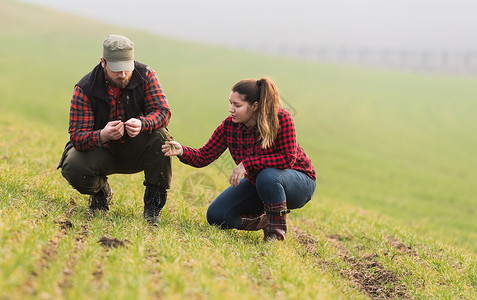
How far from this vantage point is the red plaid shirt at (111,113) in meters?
5.23

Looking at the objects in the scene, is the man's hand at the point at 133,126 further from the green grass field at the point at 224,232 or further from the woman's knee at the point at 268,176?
the woman's knee at the point at 268,176

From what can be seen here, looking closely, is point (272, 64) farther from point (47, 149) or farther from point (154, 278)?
point (154, 278)

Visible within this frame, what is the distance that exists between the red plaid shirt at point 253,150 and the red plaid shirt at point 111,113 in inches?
24.0

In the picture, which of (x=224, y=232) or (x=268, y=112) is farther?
(x=224, y=232)

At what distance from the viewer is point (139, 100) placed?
5539mm

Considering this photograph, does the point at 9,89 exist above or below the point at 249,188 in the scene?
below

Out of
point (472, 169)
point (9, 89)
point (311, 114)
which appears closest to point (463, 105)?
point (311, 114)

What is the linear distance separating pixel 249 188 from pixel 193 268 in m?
2.16

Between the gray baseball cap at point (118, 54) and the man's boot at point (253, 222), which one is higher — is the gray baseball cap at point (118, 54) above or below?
above

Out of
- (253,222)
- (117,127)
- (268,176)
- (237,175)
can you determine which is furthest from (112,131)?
(253,222)

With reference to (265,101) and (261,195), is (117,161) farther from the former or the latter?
(265,101)

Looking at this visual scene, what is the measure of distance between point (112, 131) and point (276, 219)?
219 centimetres

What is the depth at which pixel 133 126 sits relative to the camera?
203 inches

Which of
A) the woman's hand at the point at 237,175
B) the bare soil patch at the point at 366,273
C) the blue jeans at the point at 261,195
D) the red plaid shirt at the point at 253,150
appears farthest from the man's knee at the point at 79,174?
the bare soil patch at the point at 366,273
